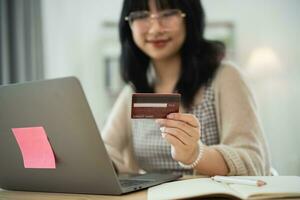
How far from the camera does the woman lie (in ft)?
3.75

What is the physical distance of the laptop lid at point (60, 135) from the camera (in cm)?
70

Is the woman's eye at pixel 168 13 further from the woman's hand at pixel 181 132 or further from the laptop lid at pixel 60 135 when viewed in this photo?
the laptop lid at pixel 60 135

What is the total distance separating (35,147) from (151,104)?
10.2 inches

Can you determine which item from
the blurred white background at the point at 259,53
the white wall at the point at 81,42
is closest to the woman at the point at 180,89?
the white wall at the point at 81,42

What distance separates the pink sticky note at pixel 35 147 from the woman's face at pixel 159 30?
637 millimetres

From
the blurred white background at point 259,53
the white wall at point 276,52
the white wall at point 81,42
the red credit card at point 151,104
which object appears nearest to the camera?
the red credit card at point 151,104

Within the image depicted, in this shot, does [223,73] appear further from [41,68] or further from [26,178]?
[41,68]

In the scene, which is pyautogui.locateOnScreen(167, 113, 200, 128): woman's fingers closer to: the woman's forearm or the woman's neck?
the woman's forearm

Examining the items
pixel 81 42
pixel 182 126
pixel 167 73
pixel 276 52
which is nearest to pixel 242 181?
pixel 182 126

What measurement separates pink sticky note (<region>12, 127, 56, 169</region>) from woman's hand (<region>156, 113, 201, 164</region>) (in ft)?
0.79

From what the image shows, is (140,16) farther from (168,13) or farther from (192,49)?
(192,49)

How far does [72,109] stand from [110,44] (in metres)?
2.33

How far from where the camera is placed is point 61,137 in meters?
0.74

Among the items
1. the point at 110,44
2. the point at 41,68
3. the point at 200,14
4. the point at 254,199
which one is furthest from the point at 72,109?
the point at 110,44
